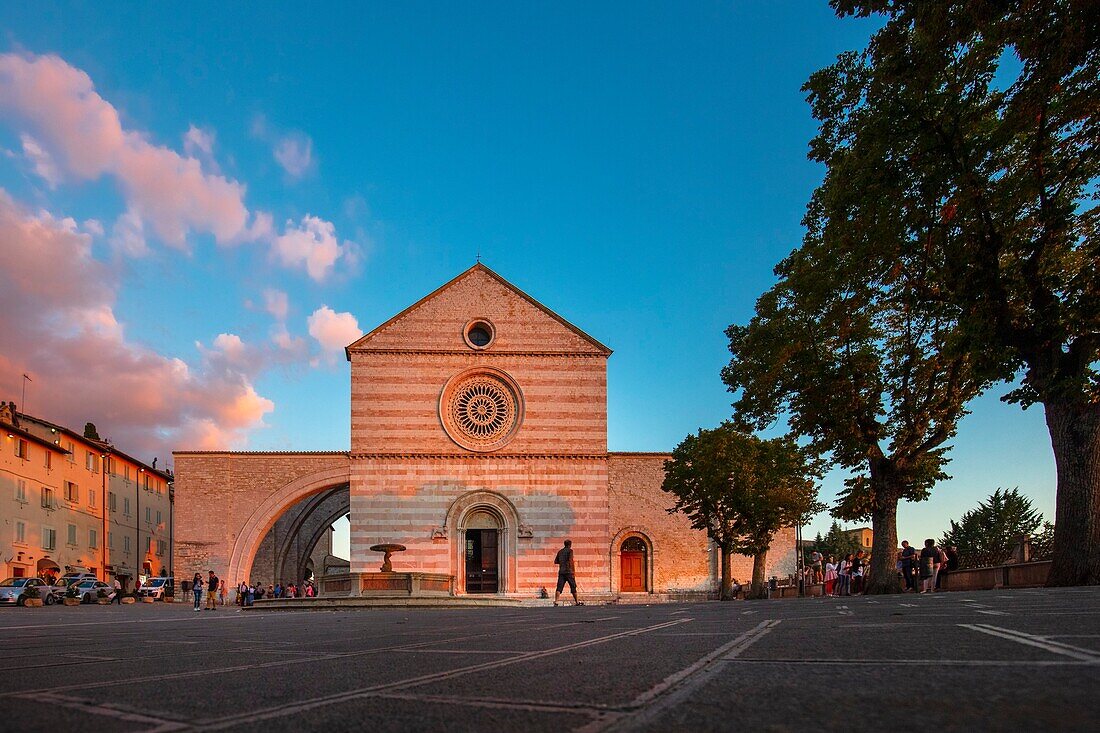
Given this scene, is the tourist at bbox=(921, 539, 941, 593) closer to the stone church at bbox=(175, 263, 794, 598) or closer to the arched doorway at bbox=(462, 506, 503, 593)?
the stone church at bbox=(175, 263, 794, 598)

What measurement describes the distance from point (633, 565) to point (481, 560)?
297 inches

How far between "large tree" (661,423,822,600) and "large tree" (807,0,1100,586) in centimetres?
1592

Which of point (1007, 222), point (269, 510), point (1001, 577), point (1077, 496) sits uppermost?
point (1007, 222)

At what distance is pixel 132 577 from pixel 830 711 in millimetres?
56428

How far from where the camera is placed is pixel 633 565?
35.7 m

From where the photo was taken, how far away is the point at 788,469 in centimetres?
2983

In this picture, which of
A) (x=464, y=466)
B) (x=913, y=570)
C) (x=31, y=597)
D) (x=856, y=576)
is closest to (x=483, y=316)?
(x=464, y=466)

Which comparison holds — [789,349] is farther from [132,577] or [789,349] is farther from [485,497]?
[132,577]

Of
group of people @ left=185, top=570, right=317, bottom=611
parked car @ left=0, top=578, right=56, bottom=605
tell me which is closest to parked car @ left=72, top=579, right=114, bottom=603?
parked car @ left=0, top=578, right=56, bottom=605

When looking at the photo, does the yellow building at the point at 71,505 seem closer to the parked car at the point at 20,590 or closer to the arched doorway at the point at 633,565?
the parked car at the point at 20,590

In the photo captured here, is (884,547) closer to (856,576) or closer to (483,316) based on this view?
(856,576)

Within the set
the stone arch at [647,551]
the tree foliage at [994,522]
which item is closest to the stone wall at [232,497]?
the stone arch at [647,551]

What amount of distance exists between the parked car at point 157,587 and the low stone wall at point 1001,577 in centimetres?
3268

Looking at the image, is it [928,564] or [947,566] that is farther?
[947,566]
